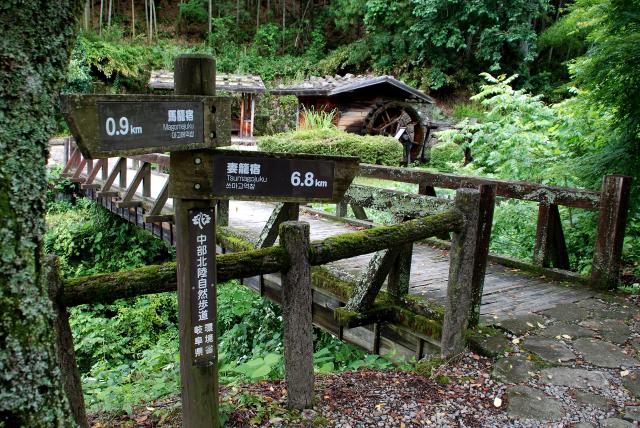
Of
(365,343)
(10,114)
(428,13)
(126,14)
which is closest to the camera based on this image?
(10,114)

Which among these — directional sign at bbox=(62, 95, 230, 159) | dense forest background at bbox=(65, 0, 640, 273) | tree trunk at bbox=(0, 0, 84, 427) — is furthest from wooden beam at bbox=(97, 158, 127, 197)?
tree trunk at bbox=(0, 0, 84, 427)

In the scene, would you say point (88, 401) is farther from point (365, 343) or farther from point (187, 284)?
point (365, 343)

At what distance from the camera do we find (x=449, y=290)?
11.9ft

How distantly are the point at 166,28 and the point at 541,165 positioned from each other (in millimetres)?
29196

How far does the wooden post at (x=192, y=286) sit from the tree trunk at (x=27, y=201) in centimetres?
61

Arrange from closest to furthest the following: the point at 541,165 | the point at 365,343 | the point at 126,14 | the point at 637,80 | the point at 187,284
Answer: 1. the point at 187,284
2. the point at 365,343
3. the point at 637,80
4. the point at 541,165
5. the point at 126,14

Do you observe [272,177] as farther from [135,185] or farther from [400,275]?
[135,185]

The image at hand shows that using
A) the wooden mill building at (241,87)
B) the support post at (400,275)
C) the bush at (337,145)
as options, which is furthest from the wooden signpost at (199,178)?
the wooden mill building at (241,87)

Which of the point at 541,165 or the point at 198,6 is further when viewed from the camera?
the point at 198,6

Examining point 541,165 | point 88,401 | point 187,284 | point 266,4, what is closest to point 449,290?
point 187,284

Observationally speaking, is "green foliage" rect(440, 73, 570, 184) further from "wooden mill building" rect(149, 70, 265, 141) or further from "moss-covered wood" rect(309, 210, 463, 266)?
"wooden mill building" rect(149, 70, 265, 141)

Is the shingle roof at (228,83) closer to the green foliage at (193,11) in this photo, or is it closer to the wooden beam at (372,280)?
the green foliage at (193,11)

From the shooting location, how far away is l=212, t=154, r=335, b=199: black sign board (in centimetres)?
251

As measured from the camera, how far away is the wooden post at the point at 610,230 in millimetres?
4531
